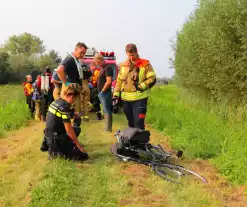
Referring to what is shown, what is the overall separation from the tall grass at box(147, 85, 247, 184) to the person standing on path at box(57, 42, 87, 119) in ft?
8.53

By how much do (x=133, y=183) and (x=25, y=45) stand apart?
8314cm

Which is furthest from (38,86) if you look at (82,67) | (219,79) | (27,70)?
(27,70)

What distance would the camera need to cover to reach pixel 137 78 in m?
6.65

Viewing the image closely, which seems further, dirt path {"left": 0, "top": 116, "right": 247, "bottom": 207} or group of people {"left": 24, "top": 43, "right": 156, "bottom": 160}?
group of people {"left": 24, "top": 43, "right": 156, "bottom": 160}

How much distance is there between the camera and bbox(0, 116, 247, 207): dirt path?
448 cm

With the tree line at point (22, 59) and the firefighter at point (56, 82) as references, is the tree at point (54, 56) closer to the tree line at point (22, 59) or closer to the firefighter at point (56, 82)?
the tree line at point (22, 59)

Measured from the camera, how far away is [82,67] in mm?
7762

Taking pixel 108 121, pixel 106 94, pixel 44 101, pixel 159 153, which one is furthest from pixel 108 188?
pixel 44 101

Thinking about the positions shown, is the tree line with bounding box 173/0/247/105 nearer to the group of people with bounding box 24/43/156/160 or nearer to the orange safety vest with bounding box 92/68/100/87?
the orange safety vest with bounding box 92/68/100/87

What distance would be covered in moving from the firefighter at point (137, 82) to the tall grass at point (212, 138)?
1.27 meters

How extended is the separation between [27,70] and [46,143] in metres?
52.9

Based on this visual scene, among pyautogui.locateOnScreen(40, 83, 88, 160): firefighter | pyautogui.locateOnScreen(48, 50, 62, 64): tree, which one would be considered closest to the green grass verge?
pyautogui.locateOnScreen(40, 83, 88, 160): firefighter

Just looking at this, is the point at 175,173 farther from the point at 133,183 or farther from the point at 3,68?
the point at 3,68

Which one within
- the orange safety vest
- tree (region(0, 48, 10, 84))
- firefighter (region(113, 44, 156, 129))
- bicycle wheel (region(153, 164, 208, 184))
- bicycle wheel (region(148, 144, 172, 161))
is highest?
firefighter (region(113, 44, 156, 129))
